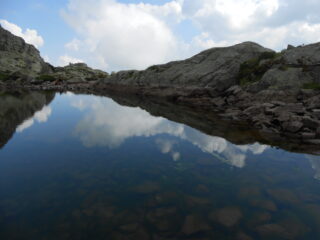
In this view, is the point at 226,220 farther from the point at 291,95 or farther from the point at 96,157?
the point at 291,95

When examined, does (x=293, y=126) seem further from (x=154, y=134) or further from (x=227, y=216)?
(x=227, y=216)

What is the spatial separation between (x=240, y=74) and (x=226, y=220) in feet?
151

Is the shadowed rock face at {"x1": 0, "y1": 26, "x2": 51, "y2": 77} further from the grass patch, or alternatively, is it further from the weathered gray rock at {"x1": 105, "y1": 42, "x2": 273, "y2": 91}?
the weathered gray rock at {"x1": 105, "y1": 42, "x2": 273, "y2": 91}

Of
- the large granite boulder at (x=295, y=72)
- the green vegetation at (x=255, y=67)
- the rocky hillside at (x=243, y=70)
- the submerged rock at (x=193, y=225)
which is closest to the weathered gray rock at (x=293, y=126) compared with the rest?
the large granite boulder at (x=295, y=72)

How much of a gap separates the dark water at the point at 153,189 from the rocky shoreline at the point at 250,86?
7.64 metres

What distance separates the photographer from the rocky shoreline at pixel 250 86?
26878mm

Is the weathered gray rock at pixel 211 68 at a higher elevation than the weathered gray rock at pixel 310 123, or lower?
higher

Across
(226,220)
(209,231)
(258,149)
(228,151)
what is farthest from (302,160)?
(209,231)

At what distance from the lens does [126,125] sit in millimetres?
30312

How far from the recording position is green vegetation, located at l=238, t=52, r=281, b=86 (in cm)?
4525

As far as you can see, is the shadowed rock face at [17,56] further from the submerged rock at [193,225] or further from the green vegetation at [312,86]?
the submerged rock at [193,225]

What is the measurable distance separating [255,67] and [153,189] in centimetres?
4385

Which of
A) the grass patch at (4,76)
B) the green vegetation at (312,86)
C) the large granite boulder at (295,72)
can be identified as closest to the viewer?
the green vegetation at (312,86)

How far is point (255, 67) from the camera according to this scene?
4816cm
